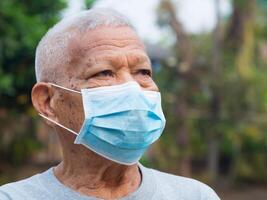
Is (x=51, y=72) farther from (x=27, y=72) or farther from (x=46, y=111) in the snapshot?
(x=27, y=72)

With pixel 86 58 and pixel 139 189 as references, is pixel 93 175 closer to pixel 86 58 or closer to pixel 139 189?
pixel 139 189

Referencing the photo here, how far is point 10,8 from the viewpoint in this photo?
173 inches

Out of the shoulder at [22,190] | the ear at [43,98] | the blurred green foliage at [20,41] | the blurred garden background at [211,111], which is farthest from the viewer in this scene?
the blurred garden background at [211,111]

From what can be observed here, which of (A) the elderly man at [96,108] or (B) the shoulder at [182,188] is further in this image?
(B) the shoulder at [182,188]

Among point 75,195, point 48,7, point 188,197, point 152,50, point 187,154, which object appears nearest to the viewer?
point 75,195

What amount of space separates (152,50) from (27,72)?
11414 mm

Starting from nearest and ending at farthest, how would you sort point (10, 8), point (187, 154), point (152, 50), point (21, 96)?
point (10, 8), point (21, 96), point (187, 154), point (152, 50)

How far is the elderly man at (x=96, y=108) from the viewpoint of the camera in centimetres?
169

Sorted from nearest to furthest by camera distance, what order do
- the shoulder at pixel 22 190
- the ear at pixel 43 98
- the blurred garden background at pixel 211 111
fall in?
1. the shoulder at pixel 22 190
2. the ear at pixel 43 98
3. the blurred garden background at pixel 211 111

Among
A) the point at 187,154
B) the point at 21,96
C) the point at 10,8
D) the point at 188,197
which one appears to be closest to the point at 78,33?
the point at 188,197

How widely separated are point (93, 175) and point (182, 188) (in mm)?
292

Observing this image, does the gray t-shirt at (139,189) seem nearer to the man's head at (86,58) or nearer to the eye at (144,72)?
the man's head at (86,58)

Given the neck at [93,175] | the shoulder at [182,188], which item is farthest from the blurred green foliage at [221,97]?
the neck at [93,175]

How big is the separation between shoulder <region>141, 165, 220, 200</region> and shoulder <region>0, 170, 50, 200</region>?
355 mm
